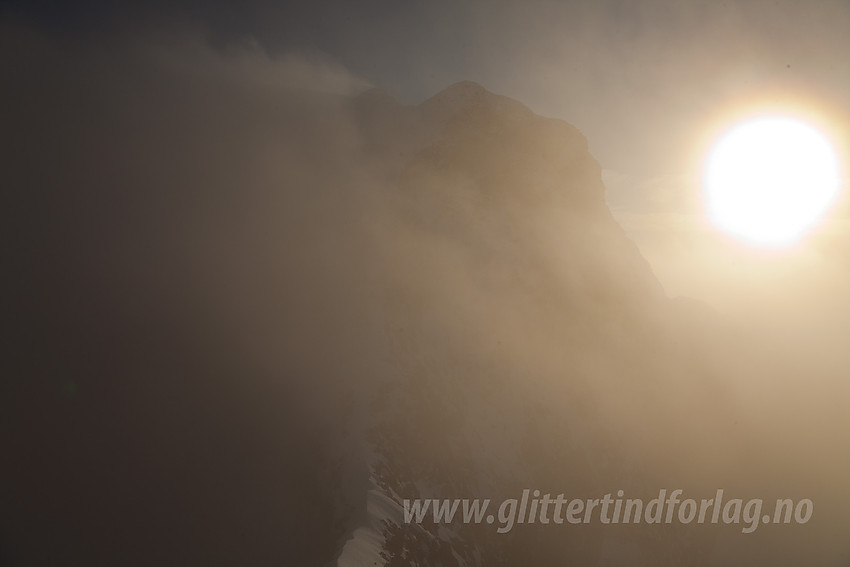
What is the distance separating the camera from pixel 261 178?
52969 mm

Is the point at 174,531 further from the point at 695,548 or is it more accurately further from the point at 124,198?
the point at 695,548

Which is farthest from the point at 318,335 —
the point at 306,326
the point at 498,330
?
the point at 498,330

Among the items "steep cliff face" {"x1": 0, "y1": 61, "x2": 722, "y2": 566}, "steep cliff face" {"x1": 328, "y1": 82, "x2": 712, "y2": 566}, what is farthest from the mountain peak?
"steep cliff face" {"x1": 0, "y1": 61, "x2": 722, "y2": 566}

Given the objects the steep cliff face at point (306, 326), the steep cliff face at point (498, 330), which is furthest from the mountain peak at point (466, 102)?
the steep cliff face at point (306, 326)

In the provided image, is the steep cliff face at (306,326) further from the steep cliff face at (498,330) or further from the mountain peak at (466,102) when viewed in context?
the mountain peak at (466,102)

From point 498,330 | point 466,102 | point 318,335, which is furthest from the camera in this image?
point 466,102

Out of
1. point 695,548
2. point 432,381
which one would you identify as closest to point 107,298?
point 432,381

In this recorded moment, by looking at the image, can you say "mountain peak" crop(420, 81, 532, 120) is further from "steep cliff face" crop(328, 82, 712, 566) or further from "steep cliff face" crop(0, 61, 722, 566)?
"steep cliff face" crop(0, 61, 722, 566)

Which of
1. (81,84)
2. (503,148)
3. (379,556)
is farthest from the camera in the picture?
(503,148)

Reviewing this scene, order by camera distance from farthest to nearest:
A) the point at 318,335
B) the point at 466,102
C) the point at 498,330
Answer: the point at 466,102, the point at 498,330, the point at 318,335

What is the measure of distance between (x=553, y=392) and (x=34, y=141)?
2327 inches

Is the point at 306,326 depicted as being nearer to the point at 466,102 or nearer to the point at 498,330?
the point at 498,330

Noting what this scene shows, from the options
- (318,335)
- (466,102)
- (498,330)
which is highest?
(466,102)

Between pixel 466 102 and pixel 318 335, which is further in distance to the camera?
pixel 466 102
